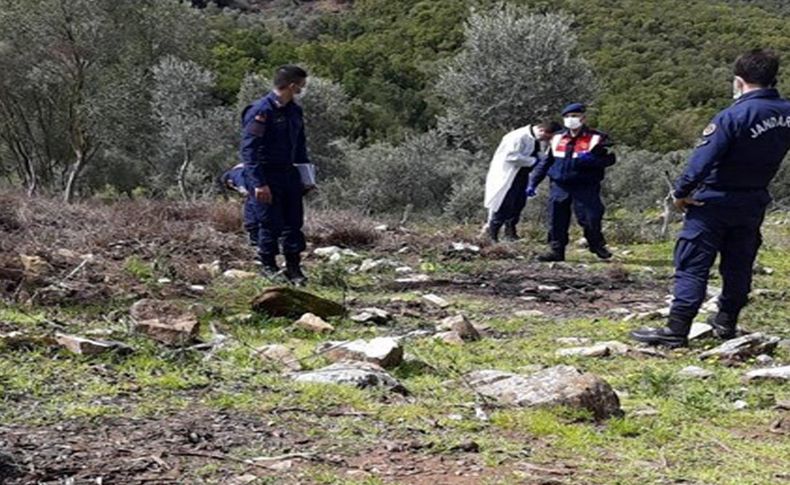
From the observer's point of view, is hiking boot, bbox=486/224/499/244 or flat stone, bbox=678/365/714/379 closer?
flat stone, bbox=678/365/714/379

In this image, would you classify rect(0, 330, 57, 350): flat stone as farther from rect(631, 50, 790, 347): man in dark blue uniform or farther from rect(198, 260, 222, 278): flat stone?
rect(631, 50, 790, 347): man in dark blue uniform

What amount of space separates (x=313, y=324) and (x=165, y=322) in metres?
0.92

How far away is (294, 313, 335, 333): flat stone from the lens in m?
4.99

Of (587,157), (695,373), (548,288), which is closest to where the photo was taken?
(695,373)

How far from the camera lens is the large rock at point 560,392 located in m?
3.34

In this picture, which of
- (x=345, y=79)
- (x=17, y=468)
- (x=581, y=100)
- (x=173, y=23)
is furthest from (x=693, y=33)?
(x=17, y=468)

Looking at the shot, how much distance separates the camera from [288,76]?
665 cm

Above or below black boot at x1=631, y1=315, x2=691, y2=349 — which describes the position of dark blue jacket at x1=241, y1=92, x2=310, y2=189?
above

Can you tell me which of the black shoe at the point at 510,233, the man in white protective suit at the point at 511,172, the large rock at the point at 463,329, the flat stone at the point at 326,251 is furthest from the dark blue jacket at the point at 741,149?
the black shoe at the point at 510,233

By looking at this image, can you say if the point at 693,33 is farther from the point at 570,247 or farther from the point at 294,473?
the point at 294,473

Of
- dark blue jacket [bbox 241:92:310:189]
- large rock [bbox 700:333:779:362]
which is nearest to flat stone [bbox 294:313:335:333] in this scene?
dark blue jacket [bbox 241:92:310:189]

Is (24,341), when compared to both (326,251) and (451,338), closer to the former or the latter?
(451,338)

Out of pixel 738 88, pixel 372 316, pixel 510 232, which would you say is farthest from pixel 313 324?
pixel 510 232

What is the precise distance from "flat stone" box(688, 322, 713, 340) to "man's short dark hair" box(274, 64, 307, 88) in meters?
3.40
